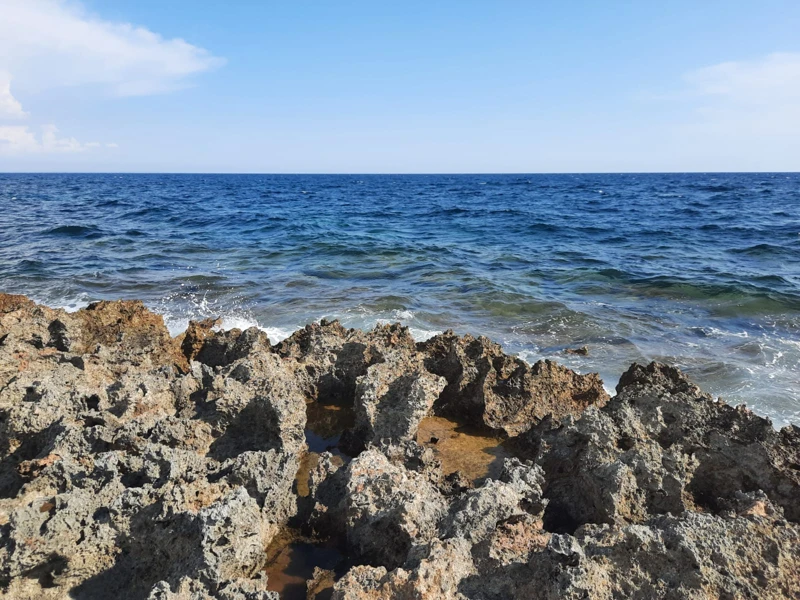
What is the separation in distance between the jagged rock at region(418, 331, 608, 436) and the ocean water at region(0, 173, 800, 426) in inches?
93.5

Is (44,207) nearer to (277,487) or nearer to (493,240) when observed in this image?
(493,240)

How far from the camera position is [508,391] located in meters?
5.48

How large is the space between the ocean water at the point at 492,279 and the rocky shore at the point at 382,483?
346 cm

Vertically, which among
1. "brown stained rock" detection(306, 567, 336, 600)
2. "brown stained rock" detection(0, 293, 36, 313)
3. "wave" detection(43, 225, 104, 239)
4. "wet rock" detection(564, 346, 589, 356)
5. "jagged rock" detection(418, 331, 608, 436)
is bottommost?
"wet rock" detection(564, 346, 589, 356)

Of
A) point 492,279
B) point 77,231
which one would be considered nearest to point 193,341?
point 492,279

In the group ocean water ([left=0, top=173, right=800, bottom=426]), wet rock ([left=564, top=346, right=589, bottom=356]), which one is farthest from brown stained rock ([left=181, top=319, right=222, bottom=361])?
wet rock ([left=564, top=346, right=589, bottom=356])

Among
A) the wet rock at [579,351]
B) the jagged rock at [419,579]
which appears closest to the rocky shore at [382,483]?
the jagged rock at [419,579]

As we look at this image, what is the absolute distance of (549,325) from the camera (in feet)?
35.0

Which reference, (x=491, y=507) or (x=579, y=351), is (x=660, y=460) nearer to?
(x=491, y=507)

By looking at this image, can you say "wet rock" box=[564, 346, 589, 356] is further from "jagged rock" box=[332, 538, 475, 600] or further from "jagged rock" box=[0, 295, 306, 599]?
"jagged rock" box=[332, 538, 475, 600]

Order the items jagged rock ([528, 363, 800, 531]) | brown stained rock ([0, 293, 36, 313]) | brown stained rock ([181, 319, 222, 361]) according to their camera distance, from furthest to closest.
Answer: brown stained rock ([0, 293, 36, 313]) → brown stained rock ([181, 319, 222, 361]) → jagged rock ([528, 363, 800, 531])

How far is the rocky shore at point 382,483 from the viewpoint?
8.73 ft

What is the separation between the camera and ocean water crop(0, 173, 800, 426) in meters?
9.50

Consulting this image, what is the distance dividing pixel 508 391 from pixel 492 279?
31.3 ft
